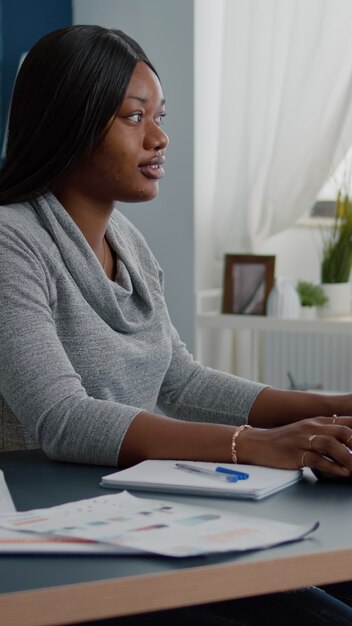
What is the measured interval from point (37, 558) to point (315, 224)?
10.8 feet

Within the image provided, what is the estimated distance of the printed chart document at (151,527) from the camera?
2.91 feet

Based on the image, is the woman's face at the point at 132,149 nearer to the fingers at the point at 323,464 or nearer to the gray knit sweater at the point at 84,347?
the gray knit sweater at the point at 84,347

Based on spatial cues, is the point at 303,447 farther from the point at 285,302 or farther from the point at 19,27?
the point at 19,27

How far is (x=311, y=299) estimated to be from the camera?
3.72 meters

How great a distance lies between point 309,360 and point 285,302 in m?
0.34

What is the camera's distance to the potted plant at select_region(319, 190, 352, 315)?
3.72 metres

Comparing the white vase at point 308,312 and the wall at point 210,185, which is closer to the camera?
the white vase at point 308,312

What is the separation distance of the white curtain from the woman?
2145 mm

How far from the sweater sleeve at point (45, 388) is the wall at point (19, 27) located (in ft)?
9.57

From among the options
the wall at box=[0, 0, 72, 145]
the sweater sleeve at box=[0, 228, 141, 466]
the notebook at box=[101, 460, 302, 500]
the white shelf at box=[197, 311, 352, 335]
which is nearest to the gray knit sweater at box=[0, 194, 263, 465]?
the sweater sleeve at box=[0, 228, 141, 466]

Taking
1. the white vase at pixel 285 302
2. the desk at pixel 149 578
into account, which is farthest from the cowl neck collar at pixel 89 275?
the white vase at pixel 285 302

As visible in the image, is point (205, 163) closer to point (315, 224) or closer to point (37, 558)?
point (315, 224)

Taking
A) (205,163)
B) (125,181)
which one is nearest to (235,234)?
(205,163)

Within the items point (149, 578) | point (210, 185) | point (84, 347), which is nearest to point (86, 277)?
point (84, 347)
